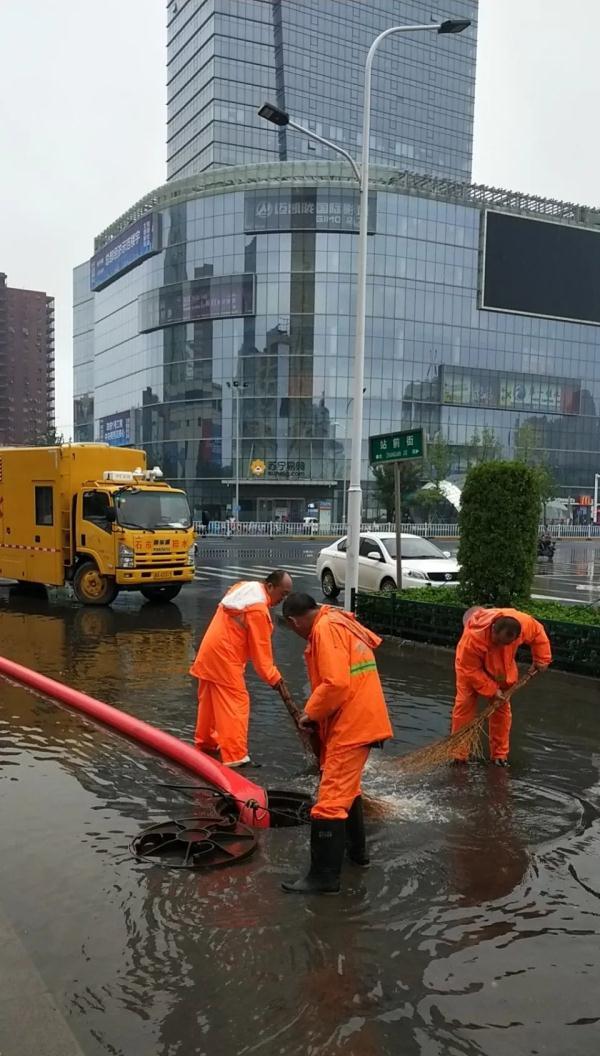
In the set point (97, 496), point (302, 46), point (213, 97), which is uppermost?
point (302, 46)

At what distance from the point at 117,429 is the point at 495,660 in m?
82.0

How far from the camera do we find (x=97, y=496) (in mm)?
14570

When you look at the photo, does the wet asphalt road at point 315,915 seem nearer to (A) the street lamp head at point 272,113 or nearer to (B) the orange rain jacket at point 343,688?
(B) the orange rain jacket at point 343,688

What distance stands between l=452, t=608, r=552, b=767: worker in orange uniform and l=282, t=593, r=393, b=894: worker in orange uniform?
184cm

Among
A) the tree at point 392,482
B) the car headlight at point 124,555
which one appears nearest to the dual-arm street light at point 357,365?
the car headlight at point 124,555

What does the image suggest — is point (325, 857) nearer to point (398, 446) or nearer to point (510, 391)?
point (398, 446)

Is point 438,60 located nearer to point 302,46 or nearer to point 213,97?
point 302,46

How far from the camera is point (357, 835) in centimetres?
427

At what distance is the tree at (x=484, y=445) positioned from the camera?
67750 mm

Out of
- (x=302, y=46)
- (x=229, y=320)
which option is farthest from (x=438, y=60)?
(x=229, y=320)

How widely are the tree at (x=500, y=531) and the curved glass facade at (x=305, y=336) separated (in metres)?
54.5

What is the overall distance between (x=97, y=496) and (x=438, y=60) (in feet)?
415

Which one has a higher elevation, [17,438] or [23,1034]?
[17,438]

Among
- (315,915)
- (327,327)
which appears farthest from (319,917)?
(327,327)
